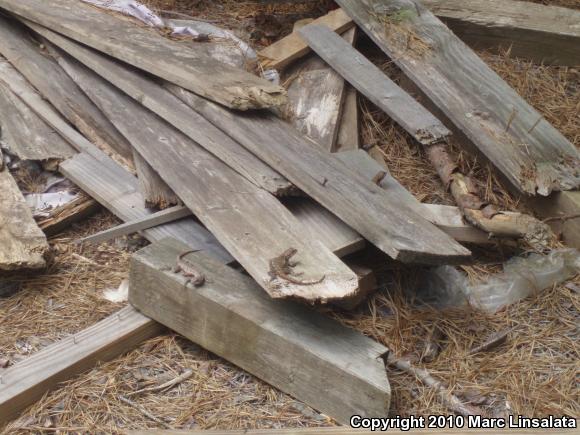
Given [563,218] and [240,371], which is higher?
[563,218]

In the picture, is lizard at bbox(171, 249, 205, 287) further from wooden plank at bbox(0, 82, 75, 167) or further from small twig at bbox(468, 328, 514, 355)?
wooden plank at bbox(0, 82, 75, 167)

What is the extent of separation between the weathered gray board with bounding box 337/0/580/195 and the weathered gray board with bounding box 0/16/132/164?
1.59 meters

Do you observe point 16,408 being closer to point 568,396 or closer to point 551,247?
point 568,396

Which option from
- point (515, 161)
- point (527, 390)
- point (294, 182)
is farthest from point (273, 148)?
point (527, 390)

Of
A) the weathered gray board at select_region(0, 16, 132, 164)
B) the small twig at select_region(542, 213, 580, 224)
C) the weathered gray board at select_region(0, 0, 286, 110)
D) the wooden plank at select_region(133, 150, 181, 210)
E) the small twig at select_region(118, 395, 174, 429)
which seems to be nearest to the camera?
the small twig at select_region(118, 395, 174, 429)

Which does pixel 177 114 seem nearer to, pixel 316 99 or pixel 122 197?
pixel 122 197

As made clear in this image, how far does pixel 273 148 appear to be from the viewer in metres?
3.39

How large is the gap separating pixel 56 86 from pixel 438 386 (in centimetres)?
261

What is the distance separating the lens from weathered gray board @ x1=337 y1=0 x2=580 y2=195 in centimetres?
368

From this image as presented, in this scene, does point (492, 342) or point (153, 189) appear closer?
point (492, 342)

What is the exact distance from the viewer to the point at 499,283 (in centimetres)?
336

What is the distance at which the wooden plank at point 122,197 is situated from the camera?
10.8 feet

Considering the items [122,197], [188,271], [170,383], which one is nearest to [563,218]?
[188,271]

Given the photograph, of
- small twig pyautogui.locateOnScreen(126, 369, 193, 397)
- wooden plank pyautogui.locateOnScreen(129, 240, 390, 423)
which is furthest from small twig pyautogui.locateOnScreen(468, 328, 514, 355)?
small twig pyautogui.locateOnScreen(126, 369, 193, 397)
